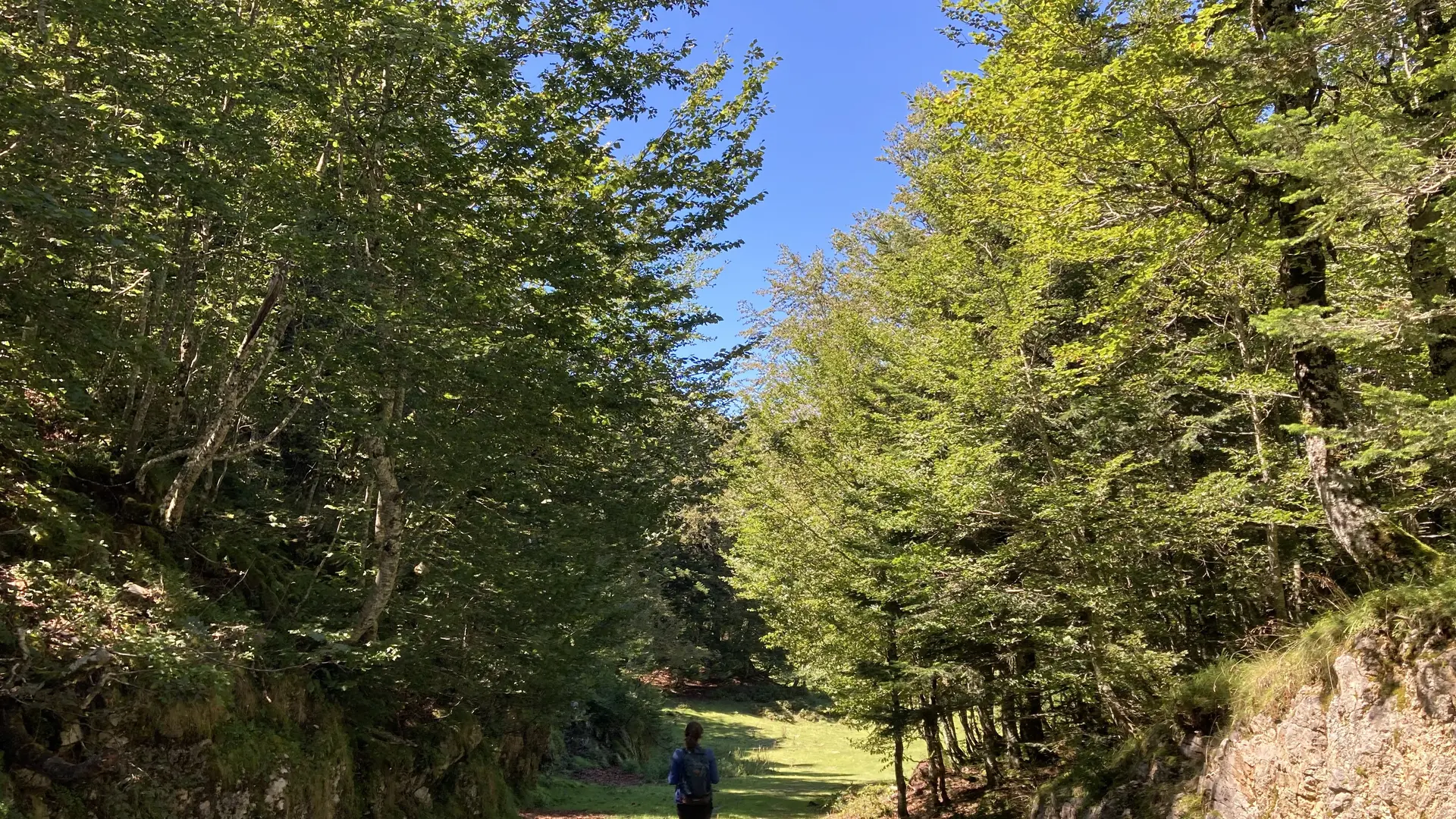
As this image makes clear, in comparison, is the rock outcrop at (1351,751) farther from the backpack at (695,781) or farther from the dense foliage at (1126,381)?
the backpack at (695,781)

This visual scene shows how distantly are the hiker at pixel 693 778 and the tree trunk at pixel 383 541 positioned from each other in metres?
3.31

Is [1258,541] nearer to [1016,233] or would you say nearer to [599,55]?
[1016,233]

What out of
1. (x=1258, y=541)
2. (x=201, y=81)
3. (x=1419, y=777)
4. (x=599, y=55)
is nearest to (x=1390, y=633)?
(x=1419, y=777)

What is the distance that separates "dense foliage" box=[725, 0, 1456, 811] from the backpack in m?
4.11

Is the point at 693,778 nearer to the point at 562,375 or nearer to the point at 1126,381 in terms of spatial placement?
the point at 562,375

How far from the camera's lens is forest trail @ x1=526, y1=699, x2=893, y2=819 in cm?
1531

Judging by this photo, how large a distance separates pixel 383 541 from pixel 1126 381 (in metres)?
8.88

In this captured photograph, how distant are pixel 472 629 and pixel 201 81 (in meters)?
7.27

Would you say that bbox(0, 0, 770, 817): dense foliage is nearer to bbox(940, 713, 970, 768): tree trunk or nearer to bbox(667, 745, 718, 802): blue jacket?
bbox(667, 745, 718, 802): blue jacket

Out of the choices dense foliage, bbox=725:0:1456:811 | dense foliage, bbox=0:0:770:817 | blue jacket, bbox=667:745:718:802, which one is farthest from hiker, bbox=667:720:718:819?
dense foliage, bbox=725:0:1456:811

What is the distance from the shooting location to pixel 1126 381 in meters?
8.95

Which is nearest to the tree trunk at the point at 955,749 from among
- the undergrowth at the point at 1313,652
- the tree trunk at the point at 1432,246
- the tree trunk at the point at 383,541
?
the undergrowth at the point at 1313,652

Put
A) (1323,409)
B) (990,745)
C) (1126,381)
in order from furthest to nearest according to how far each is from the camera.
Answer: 1. (990,745)
2. (1126,381)
3. (1323,409)

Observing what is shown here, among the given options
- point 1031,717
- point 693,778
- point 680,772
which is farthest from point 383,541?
point 1031,717
